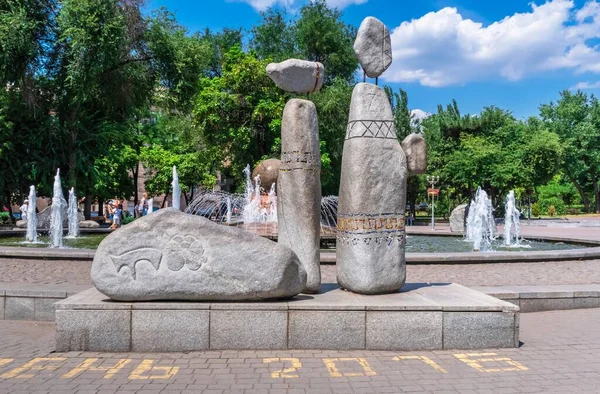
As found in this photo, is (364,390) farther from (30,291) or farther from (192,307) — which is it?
(30,291)

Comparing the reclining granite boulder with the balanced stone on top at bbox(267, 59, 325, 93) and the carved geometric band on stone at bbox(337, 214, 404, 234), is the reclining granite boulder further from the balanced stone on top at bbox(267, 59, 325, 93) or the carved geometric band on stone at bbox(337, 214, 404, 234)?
the balanced stone on top at bbox(267, 59, 325, 93)

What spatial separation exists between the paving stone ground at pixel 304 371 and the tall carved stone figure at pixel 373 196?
1048mm

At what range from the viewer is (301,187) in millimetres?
6113

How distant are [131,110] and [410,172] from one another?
81.0 ft

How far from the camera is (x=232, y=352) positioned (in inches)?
207

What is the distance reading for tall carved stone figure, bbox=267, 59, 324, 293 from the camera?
20.1 ft

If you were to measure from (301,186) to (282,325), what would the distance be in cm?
169

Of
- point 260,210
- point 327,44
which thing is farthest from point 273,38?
point 260,210

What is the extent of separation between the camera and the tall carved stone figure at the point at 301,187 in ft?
20.1

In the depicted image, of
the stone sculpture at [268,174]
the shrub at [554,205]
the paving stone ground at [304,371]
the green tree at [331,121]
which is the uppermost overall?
the green tree at [331,121]

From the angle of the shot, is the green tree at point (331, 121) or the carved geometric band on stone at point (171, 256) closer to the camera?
the carved geometric band on stone at point (171, 256)

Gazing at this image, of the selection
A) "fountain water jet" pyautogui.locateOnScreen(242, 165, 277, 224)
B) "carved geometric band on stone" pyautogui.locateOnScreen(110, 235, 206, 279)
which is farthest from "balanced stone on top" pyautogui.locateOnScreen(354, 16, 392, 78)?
"fountain water jet" pyautogui.locateOnScreen(242, 165, 277, 224)

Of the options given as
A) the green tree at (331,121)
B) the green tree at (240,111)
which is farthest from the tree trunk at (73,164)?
the green tree at (331,121)

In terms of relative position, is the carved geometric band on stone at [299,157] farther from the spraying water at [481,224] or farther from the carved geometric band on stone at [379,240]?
the spraying water at [481,224]
